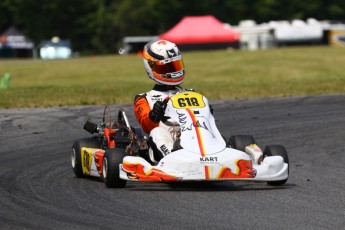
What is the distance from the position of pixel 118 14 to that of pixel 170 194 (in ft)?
269

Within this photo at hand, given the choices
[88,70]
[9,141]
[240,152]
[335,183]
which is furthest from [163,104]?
[88,70]

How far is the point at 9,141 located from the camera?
502 inches

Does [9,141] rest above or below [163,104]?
below

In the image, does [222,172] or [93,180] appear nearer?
[222,172]

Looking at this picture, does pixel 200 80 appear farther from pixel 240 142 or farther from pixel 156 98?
pixel 240 142

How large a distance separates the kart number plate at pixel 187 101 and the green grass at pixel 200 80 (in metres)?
9.49

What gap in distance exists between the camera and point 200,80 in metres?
32.7

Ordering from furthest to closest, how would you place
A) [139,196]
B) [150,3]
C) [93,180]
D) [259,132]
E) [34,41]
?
[150,3] < [34,41] < [259,132] < [93,180] < [139,196]

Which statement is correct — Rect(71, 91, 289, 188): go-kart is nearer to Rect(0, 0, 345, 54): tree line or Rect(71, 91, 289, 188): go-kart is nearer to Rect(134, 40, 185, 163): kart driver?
Rect(134, 40, 185, 163): kart driver

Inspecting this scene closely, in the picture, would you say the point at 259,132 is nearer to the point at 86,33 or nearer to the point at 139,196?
the point at 139,196

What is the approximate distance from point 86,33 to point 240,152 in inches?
3455

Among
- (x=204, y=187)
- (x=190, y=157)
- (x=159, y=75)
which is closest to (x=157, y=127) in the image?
(x=159, y=75)

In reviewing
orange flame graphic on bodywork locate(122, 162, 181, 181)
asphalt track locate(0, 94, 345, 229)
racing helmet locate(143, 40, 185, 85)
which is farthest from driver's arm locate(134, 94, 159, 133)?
orange flame graphic on bodywork locate(122, 162, 181, 181)

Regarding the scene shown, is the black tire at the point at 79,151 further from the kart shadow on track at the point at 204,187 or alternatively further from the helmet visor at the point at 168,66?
the helmet visor at the point at 168,66
